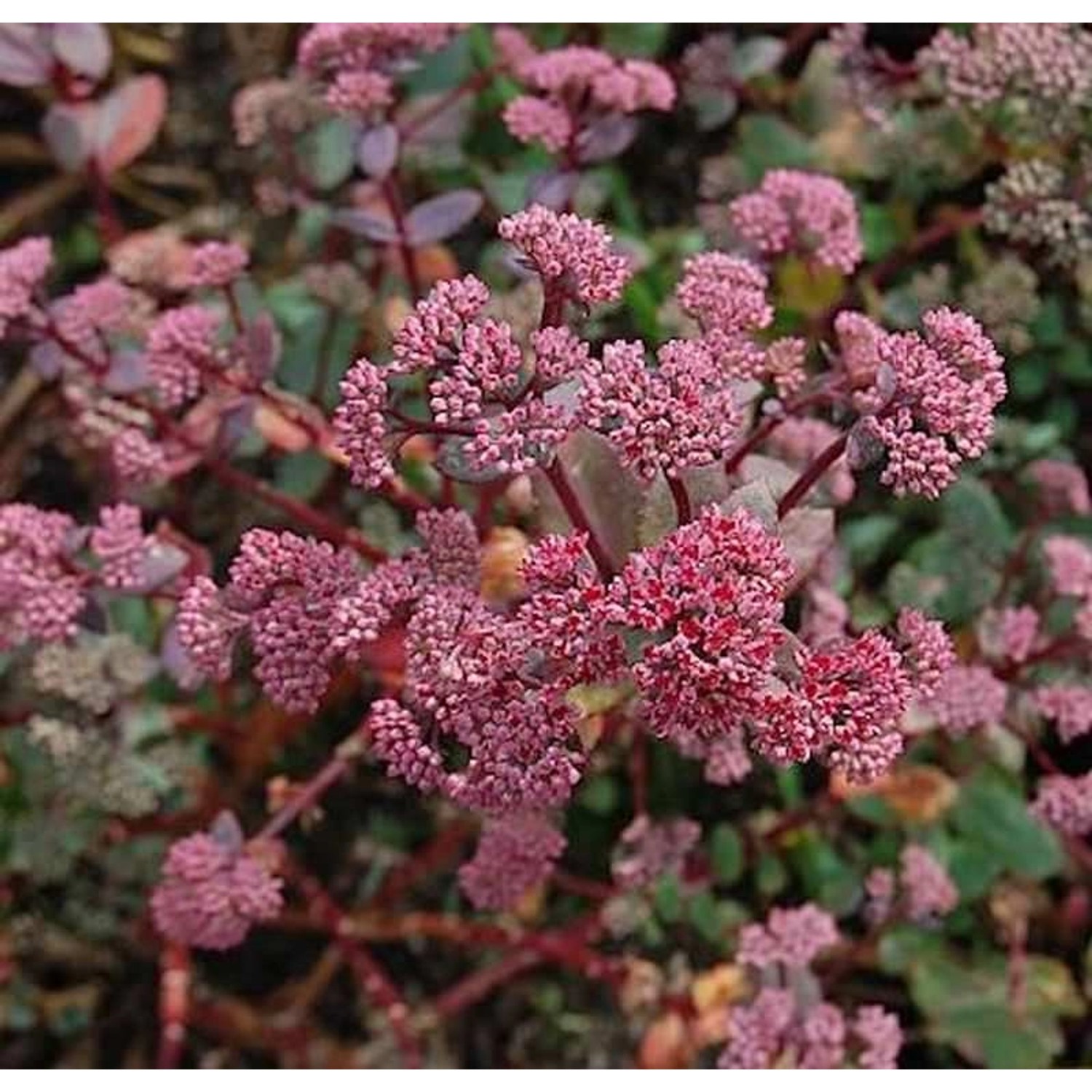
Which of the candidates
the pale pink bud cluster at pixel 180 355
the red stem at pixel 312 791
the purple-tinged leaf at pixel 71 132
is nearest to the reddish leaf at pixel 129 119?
the purple-tinged leaf at pixel 71 132

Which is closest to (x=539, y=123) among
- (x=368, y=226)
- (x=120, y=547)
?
(x=368, y=226)

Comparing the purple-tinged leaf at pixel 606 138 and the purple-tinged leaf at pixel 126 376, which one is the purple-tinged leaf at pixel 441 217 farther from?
the purple-tinged leaf at pixel 126 376

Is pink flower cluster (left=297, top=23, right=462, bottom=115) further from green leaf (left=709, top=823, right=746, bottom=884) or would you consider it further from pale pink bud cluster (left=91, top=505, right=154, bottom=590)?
green leaf (left=709, top=823, right=746, bottom=884)

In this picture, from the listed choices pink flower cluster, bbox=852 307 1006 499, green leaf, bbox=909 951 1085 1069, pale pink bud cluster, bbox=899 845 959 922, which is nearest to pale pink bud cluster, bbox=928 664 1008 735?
pale pink bud cluster, bbox=899 845 959 922

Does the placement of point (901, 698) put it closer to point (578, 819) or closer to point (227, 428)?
point (227, 428)

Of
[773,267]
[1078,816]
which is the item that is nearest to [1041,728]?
[1078,816]

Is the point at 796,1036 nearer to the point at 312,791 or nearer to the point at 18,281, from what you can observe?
the point at 312,791
